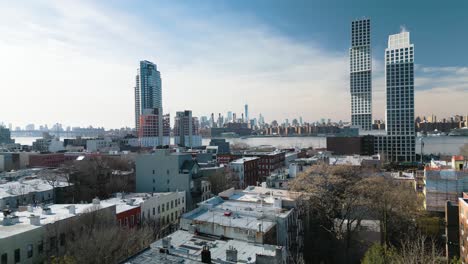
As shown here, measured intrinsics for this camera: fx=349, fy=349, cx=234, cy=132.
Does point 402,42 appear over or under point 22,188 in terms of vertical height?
over

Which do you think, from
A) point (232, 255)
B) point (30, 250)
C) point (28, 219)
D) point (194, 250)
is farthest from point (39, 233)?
point (232, 255)

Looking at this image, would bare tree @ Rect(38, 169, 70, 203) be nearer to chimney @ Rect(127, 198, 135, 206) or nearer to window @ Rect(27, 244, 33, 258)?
chimney @ Rect(127, 198, 135, 206)

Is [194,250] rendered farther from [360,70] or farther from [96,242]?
[360,70]

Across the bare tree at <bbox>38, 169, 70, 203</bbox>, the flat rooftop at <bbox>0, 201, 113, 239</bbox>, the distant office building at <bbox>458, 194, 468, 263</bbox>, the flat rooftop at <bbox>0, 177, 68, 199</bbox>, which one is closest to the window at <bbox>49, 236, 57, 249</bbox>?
the flat rooftop at <bbox>0, 201, 113, 239</bbox>

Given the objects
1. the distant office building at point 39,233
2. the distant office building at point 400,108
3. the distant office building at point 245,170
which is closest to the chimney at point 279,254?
the distant office building at point 39,233

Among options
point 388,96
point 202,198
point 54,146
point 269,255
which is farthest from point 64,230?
point 54,146

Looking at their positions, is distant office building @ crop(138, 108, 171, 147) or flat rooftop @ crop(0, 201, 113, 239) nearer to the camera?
flat rooftop @ crop(0, 201, 113, 239)

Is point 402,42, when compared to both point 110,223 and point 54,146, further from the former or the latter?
point 54,146

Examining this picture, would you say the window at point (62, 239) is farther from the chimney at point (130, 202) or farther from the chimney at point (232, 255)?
the chimney at point (232, 255)

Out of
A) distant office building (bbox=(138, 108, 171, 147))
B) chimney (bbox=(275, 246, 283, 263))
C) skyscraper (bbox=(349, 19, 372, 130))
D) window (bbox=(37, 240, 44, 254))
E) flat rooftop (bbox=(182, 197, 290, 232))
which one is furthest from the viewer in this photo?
skyscraper (bbox=(349, 19, 372, 130))
